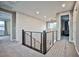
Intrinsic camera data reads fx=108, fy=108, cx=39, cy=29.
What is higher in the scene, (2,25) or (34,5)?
(34,5)

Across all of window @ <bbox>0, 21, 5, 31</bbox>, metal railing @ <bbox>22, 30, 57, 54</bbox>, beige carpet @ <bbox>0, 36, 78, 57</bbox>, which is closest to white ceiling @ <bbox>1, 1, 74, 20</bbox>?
metal railing @ <bbox>22, 30, 57, 54</bbox>

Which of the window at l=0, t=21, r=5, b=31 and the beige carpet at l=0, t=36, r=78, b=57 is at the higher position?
the window at l=0, t=21, r=5, b=31

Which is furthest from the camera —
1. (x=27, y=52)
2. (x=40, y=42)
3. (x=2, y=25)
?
(x=2, y=25)

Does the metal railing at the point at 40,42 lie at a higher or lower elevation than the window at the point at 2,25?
lower

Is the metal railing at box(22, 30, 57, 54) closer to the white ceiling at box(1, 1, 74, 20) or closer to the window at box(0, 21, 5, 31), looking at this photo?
the white ceiling at box(1, 1, 74, 20)

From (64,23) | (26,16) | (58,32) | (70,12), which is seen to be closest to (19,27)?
(26,16)

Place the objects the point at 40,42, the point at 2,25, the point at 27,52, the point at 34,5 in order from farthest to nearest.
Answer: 1. the point at 2,25
2. the point at 40,42
3. the point at 34,5
4. the point at 27,52

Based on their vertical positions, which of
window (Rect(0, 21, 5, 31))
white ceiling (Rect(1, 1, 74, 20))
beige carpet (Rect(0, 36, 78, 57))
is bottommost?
beige carpet (Rect(0, 36, 78, 57))

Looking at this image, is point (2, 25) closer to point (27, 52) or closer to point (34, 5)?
point (34, 5)

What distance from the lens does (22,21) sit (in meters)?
6.00

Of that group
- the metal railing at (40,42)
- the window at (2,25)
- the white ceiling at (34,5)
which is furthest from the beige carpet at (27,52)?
the window at (2,25)

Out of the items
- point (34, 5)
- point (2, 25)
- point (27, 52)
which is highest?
point (34, 5)

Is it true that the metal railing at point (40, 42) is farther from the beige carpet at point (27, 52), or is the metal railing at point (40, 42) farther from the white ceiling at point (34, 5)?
the white ceiling at point (34, 5)

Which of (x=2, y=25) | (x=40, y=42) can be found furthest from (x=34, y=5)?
(x=2, y=25)
